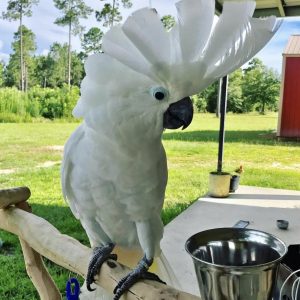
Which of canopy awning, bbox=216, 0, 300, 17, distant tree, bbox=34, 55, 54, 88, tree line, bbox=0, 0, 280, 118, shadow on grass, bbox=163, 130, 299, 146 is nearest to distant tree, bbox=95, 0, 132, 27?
tree line, bbox=0, 0, 280, 118

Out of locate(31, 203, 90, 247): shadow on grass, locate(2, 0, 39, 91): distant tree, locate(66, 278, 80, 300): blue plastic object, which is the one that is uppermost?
locate(2, 0, 39, 91): distant tree

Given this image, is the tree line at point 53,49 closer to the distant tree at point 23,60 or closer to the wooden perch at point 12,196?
the distant tree at point 23,60

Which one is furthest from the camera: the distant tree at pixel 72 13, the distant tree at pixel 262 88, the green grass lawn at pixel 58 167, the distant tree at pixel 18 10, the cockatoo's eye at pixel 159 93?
the distant tree at pixel 262 88

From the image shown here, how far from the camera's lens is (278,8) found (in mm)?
3705

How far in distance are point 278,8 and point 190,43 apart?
11.1ft

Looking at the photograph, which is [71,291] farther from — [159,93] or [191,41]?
[191,41]

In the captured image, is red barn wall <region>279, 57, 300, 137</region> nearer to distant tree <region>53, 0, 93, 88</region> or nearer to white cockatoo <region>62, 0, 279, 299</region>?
distant tree <region>53, 0, 93, 88</region>

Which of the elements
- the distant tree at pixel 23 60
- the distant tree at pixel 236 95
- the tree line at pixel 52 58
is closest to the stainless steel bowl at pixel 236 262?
the tree line at pixel 52 58

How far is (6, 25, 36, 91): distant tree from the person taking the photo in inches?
236

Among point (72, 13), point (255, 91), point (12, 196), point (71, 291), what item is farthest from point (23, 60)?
point (255, 91)

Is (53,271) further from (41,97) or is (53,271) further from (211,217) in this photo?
(41,97)

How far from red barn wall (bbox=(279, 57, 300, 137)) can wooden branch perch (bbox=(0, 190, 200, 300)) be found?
701cm

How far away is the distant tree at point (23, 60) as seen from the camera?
5988 mm

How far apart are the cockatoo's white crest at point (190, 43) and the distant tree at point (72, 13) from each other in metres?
5.48
